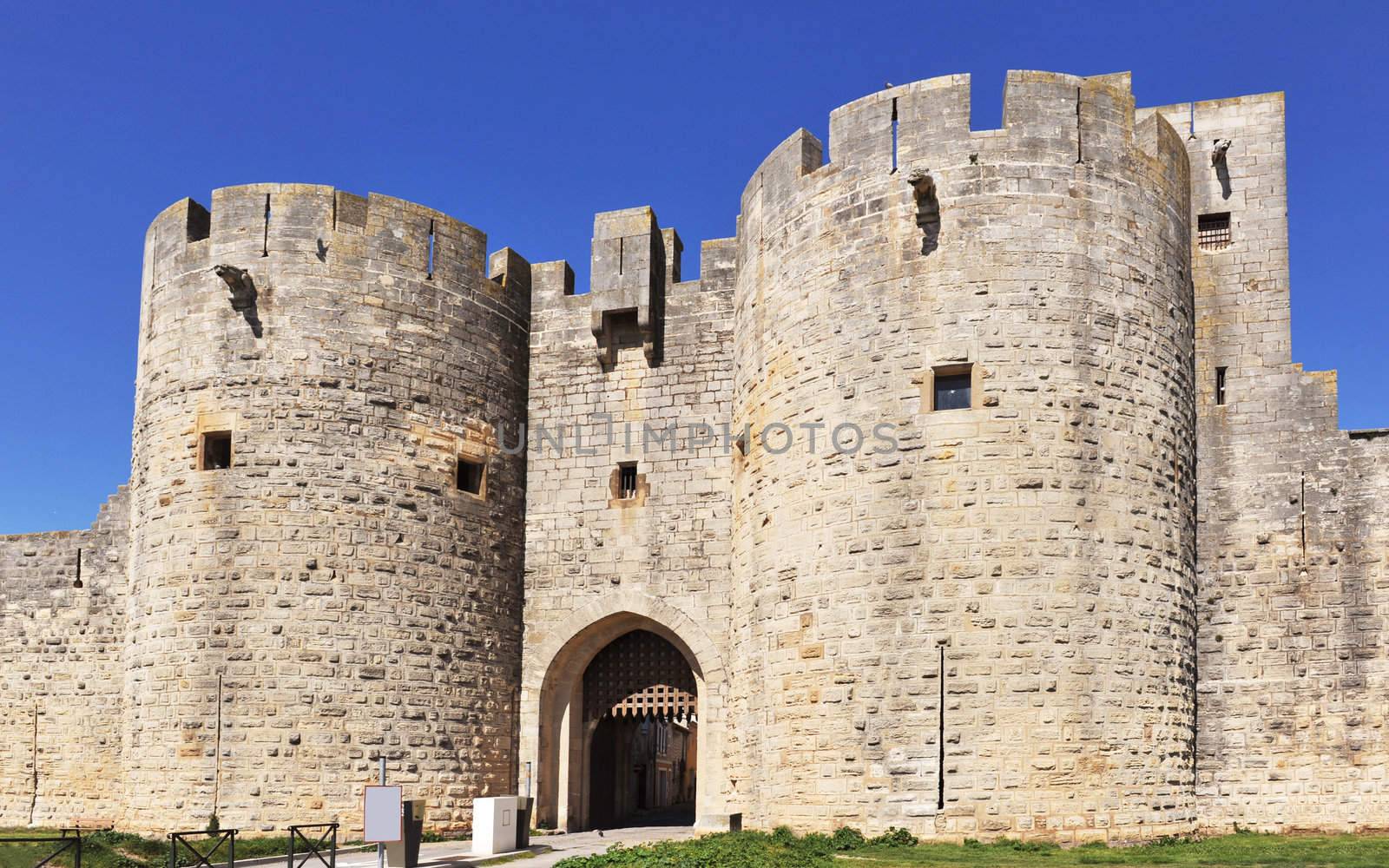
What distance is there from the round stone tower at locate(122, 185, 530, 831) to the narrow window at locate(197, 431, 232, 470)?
0.19ft

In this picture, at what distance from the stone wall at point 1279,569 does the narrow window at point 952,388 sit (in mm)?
3285

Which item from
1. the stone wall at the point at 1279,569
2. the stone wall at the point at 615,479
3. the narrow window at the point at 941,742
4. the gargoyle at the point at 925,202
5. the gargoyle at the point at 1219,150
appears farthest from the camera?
the stone wall at the point at 615,479

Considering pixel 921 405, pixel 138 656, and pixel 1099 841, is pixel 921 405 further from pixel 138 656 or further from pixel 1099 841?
pixel 138 656

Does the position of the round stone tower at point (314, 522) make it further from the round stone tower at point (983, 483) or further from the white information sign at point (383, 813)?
the white information sign at point (383, 813)

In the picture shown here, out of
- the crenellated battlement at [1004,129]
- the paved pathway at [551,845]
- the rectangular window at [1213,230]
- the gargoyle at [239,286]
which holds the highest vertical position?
the crenellated battlement at [1004,129]

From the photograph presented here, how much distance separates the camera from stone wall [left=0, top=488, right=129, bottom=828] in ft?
63.5

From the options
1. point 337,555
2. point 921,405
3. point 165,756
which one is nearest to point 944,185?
point 921,405

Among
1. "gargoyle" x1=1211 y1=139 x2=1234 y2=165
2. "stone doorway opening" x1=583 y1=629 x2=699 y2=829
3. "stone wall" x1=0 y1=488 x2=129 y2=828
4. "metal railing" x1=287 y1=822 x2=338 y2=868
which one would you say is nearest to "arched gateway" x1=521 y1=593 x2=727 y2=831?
"stone doorway opening" x1=583 y1=629 x2=699 y2=829

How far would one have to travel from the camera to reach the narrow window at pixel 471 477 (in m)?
17.9

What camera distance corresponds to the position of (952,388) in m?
14.4

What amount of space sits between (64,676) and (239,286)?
259 inches

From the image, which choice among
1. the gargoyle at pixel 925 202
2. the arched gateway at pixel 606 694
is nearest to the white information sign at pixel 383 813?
the arched gateway at pixel 606 694

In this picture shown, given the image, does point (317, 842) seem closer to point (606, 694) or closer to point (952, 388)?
point (606, 694)

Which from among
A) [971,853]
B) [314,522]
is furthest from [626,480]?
[971,853]
